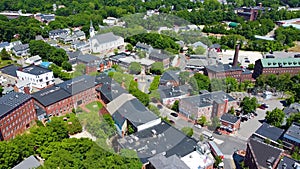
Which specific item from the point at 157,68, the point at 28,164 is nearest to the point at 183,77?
the point at 157,68

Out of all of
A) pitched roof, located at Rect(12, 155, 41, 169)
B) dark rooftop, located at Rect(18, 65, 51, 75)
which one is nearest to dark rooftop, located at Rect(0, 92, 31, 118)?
pitched roof, located at Rect(12, 155, 41, 169)

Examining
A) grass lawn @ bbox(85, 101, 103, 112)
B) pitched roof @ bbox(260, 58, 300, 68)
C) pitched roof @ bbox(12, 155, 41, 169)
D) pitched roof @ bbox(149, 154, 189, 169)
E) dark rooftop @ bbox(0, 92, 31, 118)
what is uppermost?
pitched roof @ bbox(260, 58, 300, 68)

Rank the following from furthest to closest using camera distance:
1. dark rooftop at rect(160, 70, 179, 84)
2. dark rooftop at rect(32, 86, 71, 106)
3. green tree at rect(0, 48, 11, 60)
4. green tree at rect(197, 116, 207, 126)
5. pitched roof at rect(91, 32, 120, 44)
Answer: pitched roof at rect(91, 32, 120, 44) → green tree at rect(0, 48, 11, 60) → dark rooftop at rect(160, 70, 179, 84) → dark rooftop at rect(32, 86, 71, 106) → green tree at rect(197, 116, 207, 126)

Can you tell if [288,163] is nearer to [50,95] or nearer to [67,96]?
[67,96]

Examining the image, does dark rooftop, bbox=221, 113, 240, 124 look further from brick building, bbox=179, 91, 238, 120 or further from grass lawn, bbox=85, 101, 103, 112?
grass lawn, bbox=85, 101, 103, 112

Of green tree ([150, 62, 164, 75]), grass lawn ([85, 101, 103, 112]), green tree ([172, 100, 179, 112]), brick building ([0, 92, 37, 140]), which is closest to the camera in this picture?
brick building ([0, 92, 37, 140])

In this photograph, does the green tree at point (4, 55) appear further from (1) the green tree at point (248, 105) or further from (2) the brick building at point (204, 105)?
(1) the green tree at point (248, 105)

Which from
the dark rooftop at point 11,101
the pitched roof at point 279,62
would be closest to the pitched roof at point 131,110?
the dark rooftop at point 11,101
